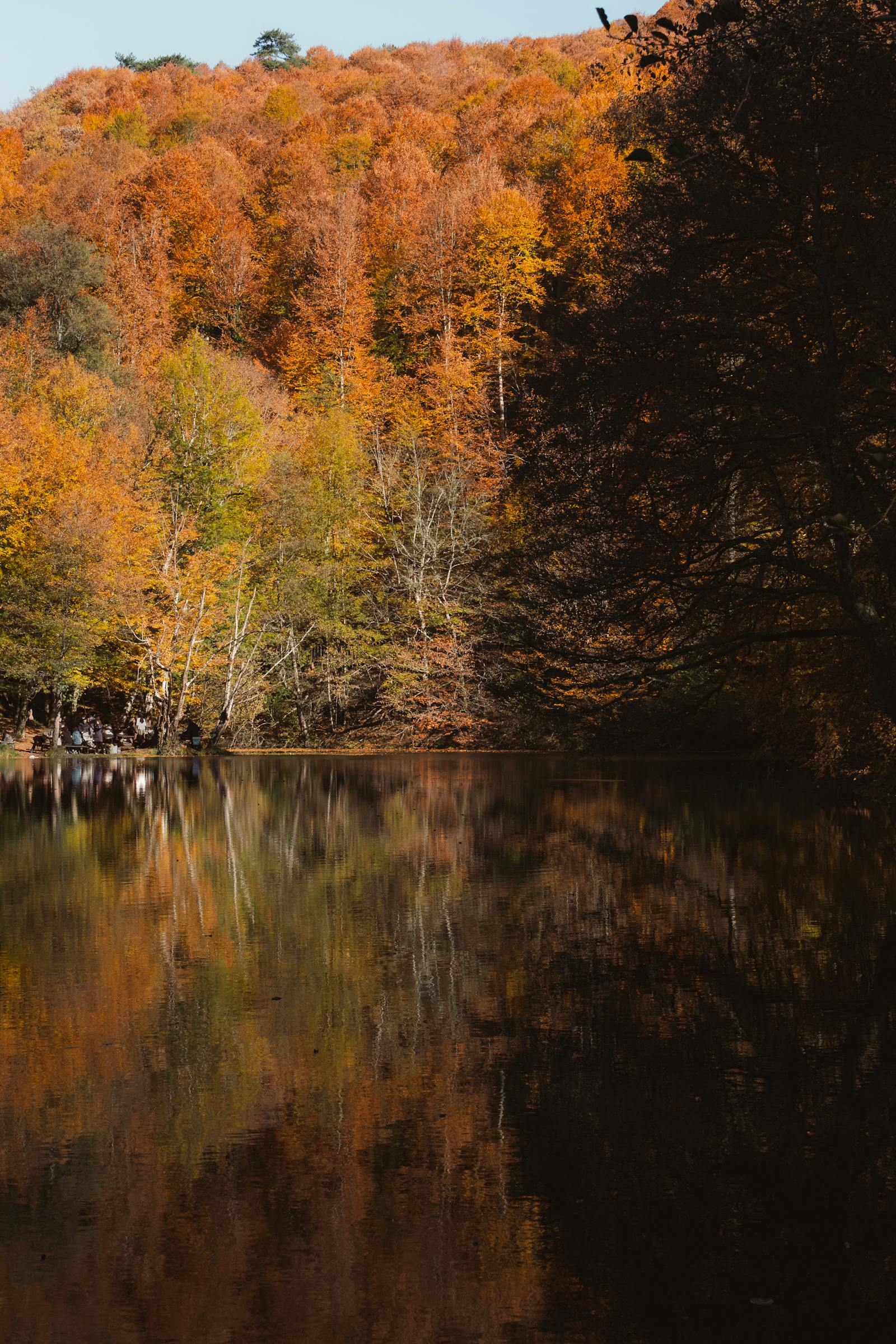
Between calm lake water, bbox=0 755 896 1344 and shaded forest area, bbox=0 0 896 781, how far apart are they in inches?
102

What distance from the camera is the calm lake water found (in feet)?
13.5

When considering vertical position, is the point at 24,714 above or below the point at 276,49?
below

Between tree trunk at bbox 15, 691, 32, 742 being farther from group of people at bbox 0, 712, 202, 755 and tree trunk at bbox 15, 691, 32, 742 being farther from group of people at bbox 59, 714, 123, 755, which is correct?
group of people at bbox 59, 714, 123, 755

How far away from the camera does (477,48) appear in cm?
9356

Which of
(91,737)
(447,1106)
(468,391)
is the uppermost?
(468,391)

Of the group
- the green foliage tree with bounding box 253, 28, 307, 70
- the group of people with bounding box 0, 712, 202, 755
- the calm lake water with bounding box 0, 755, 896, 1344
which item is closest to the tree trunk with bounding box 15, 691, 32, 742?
the group of people with bounding box 0, 712, 202, 755

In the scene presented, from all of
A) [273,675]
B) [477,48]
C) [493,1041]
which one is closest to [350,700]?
[273,675]

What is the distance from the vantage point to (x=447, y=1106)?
5.96 m

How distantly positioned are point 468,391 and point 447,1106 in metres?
48.2

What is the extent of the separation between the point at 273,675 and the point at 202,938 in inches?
1481

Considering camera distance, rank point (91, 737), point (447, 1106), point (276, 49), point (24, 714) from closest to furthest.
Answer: point (447, 1106) < point (24, 714) < point (91, 737) < point (276, 49)

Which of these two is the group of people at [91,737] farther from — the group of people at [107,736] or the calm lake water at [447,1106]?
the calm lake water at [447,1106]

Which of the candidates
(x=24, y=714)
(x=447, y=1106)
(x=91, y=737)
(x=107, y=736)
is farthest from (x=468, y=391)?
(x=447, y=1106)

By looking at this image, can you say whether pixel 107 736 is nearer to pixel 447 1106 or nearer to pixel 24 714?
pixel 24 714
